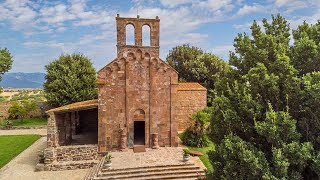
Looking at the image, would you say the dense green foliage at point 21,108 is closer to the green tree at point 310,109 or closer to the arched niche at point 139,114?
the arched niche at point 139,114

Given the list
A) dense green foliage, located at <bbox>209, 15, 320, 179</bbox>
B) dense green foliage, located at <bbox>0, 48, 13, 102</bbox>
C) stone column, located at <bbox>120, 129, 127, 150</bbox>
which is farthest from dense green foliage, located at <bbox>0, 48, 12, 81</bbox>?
dense green foliage, located at <bbox>209, 15, 320, 179</bbox>

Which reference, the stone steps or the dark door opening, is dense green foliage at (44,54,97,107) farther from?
the stone steps

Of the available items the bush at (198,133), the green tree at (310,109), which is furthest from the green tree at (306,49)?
the bush at (198,133)

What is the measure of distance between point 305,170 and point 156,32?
46.8 ft

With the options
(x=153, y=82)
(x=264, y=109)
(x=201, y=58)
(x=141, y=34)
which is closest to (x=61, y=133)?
(x=153, y=82)

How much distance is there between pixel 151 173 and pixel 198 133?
300 inches

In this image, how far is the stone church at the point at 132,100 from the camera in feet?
64.7

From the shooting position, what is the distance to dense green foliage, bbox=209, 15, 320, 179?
25.1ft

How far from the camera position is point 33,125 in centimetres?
3500

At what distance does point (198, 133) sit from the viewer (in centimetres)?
2277

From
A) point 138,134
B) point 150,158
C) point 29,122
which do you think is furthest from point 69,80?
point 150,158

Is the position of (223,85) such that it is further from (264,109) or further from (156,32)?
(156,32)

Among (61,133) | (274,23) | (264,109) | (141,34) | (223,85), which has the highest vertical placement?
(141,34)

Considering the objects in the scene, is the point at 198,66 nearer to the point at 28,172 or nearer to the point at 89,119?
the point at 89,119
